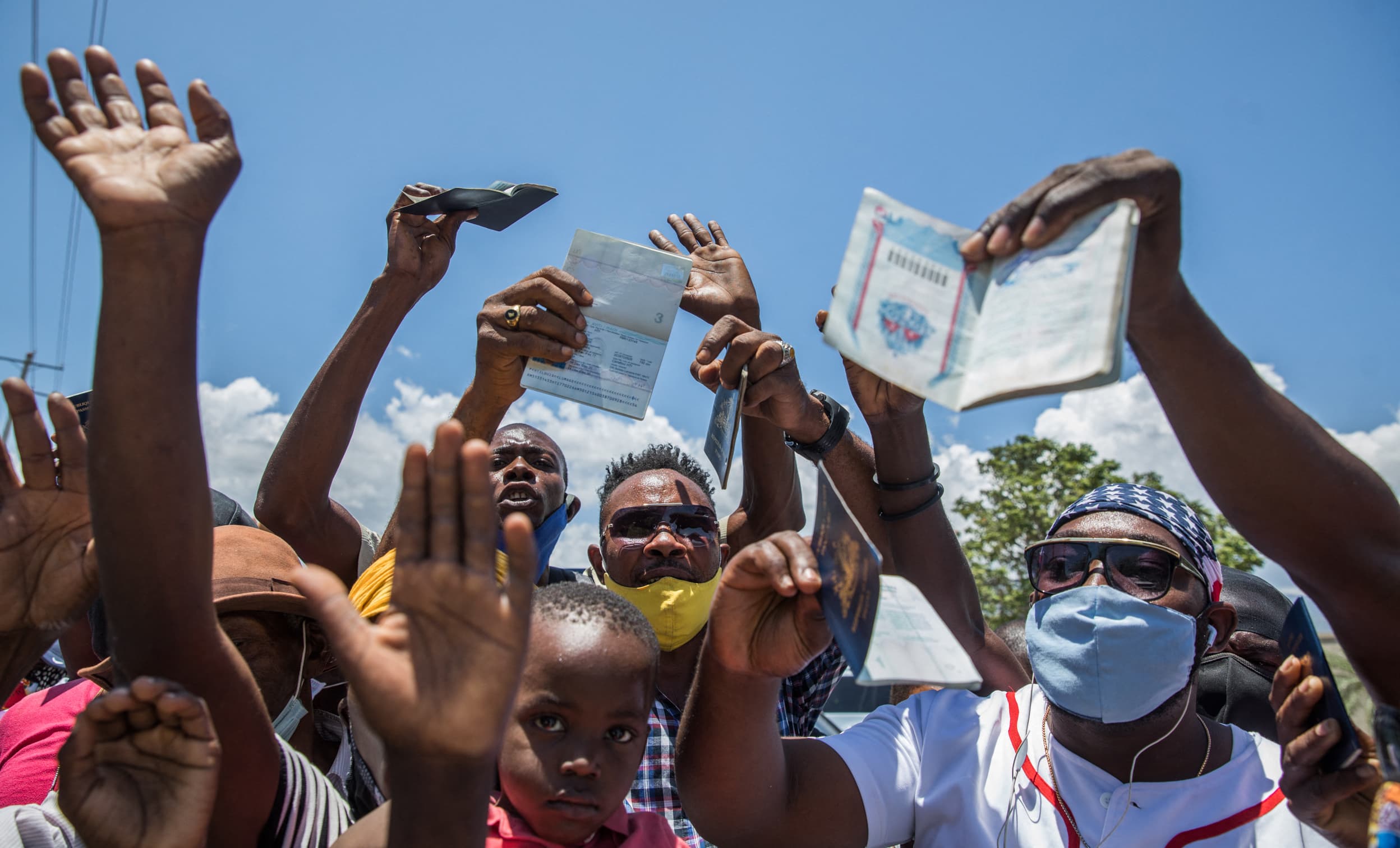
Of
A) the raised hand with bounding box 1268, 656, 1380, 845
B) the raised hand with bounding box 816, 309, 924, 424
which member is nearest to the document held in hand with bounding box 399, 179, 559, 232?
the raised hand with bounding box 816, 309, 924, 424

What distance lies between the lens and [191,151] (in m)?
1.65

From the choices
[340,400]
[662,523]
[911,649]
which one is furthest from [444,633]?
[662,523]

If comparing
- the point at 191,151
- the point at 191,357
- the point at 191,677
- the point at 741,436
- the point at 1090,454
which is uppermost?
the point at 191,151

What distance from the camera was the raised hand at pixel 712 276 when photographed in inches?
124

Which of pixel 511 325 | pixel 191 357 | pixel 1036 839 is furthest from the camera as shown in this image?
pixel 511 325

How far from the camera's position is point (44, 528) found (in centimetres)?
201

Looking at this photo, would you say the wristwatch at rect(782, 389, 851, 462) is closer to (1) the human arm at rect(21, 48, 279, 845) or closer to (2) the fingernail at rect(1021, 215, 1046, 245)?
(2) the fingernail at rect(1021, 215, 1046, 245)

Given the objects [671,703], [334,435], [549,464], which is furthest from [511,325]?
[671,703]

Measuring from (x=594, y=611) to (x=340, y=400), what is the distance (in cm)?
128

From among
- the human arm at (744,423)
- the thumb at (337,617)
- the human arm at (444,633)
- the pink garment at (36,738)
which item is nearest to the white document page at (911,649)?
the human arm at (444,633)

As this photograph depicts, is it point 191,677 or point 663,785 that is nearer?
point 191,677

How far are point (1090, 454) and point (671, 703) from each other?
69.9 feet

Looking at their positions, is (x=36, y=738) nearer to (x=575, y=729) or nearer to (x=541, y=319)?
(x=575, y=729)

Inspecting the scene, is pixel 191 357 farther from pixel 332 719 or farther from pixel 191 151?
pixel 332 719
